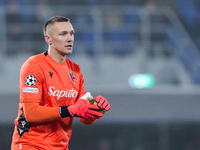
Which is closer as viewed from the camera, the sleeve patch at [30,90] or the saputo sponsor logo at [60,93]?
the sleeve patch at [30,90]

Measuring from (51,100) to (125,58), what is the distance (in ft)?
19.6

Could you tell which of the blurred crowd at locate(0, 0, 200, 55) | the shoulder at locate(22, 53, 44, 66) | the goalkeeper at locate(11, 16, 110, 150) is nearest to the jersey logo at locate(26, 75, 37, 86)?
the goalkeeper at locate(11, 16, 110, 150)

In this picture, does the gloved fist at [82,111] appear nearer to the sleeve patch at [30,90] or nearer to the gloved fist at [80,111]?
the gloved fist at [80,111]

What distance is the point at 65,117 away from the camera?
4.11m

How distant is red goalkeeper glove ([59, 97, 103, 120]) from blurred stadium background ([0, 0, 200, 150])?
17.2 feet

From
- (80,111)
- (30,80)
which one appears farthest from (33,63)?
(80,111)

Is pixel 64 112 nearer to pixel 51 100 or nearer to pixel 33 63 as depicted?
pixel 51 100

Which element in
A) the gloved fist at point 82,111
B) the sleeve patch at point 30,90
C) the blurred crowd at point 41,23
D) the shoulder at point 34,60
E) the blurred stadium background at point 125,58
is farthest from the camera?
the blurred crowd at point 41,23

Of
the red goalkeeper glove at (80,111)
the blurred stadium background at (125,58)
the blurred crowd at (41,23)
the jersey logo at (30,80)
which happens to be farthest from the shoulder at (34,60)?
A: the blurred crowd at (41,23)

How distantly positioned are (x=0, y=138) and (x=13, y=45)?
106 inches

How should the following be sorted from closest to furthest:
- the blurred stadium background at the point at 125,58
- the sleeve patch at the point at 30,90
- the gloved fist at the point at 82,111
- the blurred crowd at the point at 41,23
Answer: the gloved fist at the point at 82,111, the sleeve patch at the point at 30,90, the blurred stadium background at the point at 125,58, the blurred crowd at the point at 41,23

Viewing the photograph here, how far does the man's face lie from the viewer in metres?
→ 4.12

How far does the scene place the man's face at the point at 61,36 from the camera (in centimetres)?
412

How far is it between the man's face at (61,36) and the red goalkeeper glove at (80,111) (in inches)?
21.8
